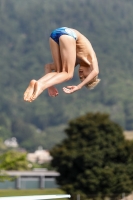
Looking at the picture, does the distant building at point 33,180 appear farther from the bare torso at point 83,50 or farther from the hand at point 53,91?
the bare torso at point 83,50

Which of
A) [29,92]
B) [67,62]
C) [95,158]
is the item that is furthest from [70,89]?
[95,158]

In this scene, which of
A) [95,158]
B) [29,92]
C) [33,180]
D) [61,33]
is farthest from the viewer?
[33,180]

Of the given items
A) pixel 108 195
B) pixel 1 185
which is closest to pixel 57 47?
pixel 108 195

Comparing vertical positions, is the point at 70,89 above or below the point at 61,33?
below

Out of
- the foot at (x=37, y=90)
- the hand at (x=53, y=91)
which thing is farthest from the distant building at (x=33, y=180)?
the foot at (x=37, y=90)

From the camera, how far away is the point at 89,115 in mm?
56938

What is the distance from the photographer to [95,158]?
56344mm

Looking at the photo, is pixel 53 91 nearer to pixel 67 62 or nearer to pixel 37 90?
pixel 67 62

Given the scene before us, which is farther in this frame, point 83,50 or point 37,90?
point 83,50

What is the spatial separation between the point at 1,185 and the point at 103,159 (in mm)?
53060

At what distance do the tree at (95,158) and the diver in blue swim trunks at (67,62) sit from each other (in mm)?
44295

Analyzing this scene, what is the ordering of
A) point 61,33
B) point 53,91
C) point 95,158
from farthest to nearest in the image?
point 95,158
point 53,91
point 61,33

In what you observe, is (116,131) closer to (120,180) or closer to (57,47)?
(120,180)

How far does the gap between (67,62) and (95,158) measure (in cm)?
4735
